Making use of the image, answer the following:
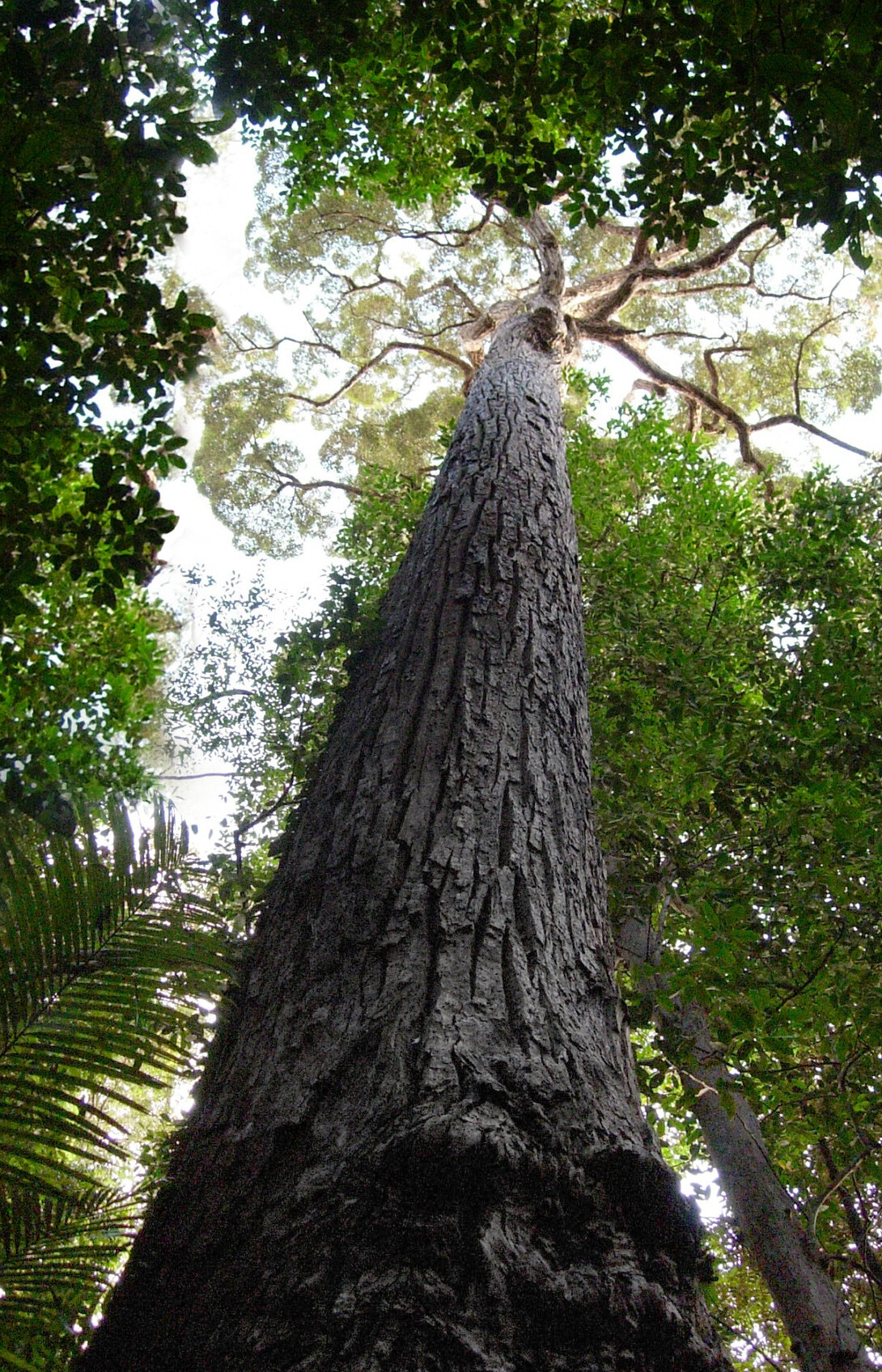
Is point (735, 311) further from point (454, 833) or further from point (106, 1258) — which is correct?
point (106, 1258)

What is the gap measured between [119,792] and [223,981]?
2726 millimetres

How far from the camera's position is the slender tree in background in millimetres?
985

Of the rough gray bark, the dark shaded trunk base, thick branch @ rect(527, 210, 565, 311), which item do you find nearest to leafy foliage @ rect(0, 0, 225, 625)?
the dark shaded trunk base

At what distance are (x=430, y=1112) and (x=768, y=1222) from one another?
155 inches

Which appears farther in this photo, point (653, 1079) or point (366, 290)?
point (366, 290)

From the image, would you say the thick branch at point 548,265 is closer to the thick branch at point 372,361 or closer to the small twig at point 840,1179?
the thick branch at point 372,361

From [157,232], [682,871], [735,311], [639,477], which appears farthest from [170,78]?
[735,311]

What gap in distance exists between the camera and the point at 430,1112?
1145mm

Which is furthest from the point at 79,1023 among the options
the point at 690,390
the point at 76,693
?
the point at 690,390

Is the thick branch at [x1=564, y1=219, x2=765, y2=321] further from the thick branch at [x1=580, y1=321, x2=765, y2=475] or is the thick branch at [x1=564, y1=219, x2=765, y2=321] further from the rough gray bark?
the rough gray bark

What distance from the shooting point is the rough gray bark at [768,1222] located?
11.8 feet

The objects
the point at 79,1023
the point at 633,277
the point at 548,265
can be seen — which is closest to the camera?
the point at 79,1023

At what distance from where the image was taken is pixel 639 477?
648 cm

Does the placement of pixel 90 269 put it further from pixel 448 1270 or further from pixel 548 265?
pixel 548 265
